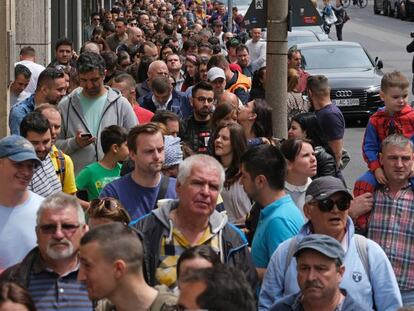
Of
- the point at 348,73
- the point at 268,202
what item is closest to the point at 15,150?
the point at 268,202

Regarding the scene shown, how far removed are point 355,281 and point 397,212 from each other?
5.21 feet

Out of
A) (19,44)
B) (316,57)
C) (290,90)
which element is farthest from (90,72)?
(316,57)

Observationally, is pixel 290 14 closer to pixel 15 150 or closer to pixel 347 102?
pixel 15 150

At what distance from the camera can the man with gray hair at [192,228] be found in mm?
7090

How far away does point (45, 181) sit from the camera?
9148 mm

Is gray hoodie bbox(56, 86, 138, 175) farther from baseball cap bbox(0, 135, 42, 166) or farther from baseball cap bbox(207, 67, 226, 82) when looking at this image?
baseball cap bbox(0, 135, 42, 166)

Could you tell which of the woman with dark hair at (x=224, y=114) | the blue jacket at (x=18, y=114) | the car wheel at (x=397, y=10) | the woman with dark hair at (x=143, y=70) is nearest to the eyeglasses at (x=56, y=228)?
the woman with dark hair at (x=224, y=114)

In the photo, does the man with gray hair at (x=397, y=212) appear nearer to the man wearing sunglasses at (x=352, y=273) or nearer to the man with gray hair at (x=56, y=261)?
the man wearing sunglasses at (x=352, y=273)

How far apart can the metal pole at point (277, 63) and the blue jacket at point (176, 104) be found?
6.73ft

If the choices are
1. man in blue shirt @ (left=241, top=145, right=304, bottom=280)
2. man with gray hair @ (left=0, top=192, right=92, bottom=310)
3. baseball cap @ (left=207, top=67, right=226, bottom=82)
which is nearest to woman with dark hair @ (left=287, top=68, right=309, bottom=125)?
baseball cap @ (left=207, top=67, right=226, bottom=82)

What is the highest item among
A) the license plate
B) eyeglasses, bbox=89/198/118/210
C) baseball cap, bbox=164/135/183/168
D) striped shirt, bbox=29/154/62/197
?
eyeglasses, bbox=89/198/118/210

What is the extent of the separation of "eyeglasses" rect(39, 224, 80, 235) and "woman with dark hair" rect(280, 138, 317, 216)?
266 centimetres

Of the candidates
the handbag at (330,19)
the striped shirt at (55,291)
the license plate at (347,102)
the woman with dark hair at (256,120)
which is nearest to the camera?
the striped shirt at (55,291)

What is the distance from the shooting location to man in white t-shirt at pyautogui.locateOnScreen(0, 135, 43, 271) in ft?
24.2
